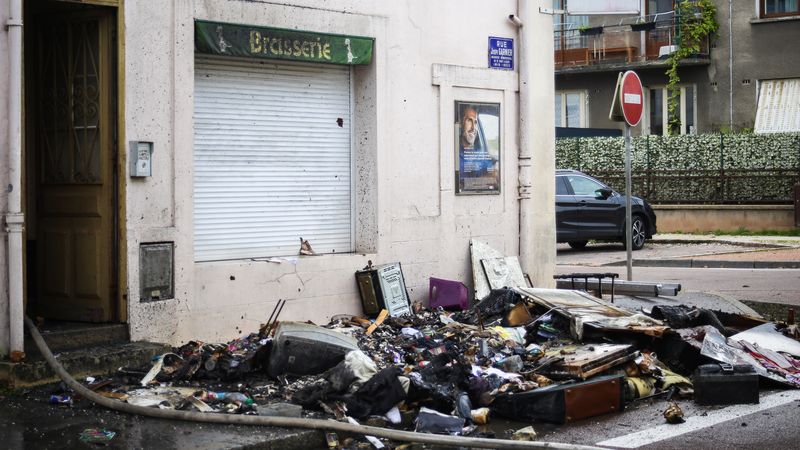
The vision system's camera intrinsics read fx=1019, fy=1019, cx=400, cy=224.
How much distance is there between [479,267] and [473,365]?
10.9 feet

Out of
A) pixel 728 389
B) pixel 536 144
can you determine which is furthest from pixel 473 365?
pixel 536 144

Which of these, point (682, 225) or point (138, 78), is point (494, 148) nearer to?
point (138, 78)

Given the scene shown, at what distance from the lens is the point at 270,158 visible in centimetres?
1055

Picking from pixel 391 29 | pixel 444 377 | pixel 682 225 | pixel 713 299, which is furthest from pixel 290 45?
pixel 682 225

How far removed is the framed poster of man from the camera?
11977 millimetres

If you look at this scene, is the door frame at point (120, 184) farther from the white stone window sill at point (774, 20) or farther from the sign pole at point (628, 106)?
the white stone window sill at point (774, 20)

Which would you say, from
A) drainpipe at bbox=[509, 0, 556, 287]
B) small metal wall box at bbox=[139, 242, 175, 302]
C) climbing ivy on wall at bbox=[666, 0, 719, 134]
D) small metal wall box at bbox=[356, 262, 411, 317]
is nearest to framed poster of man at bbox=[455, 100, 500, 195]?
drainpipe at bbox=[509, 0, 556, 287]

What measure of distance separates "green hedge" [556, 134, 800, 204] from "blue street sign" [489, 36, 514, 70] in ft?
54.9

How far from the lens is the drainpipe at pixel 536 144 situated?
41.4ft

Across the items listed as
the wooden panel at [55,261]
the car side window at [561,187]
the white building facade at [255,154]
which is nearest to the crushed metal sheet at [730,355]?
the white building facade at [255,154]

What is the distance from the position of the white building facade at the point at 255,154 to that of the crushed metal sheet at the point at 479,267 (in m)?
0.12

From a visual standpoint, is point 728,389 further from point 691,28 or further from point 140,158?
point 691,28

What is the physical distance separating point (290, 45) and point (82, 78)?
7.02ft

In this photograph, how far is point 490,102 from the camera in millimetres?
12328
